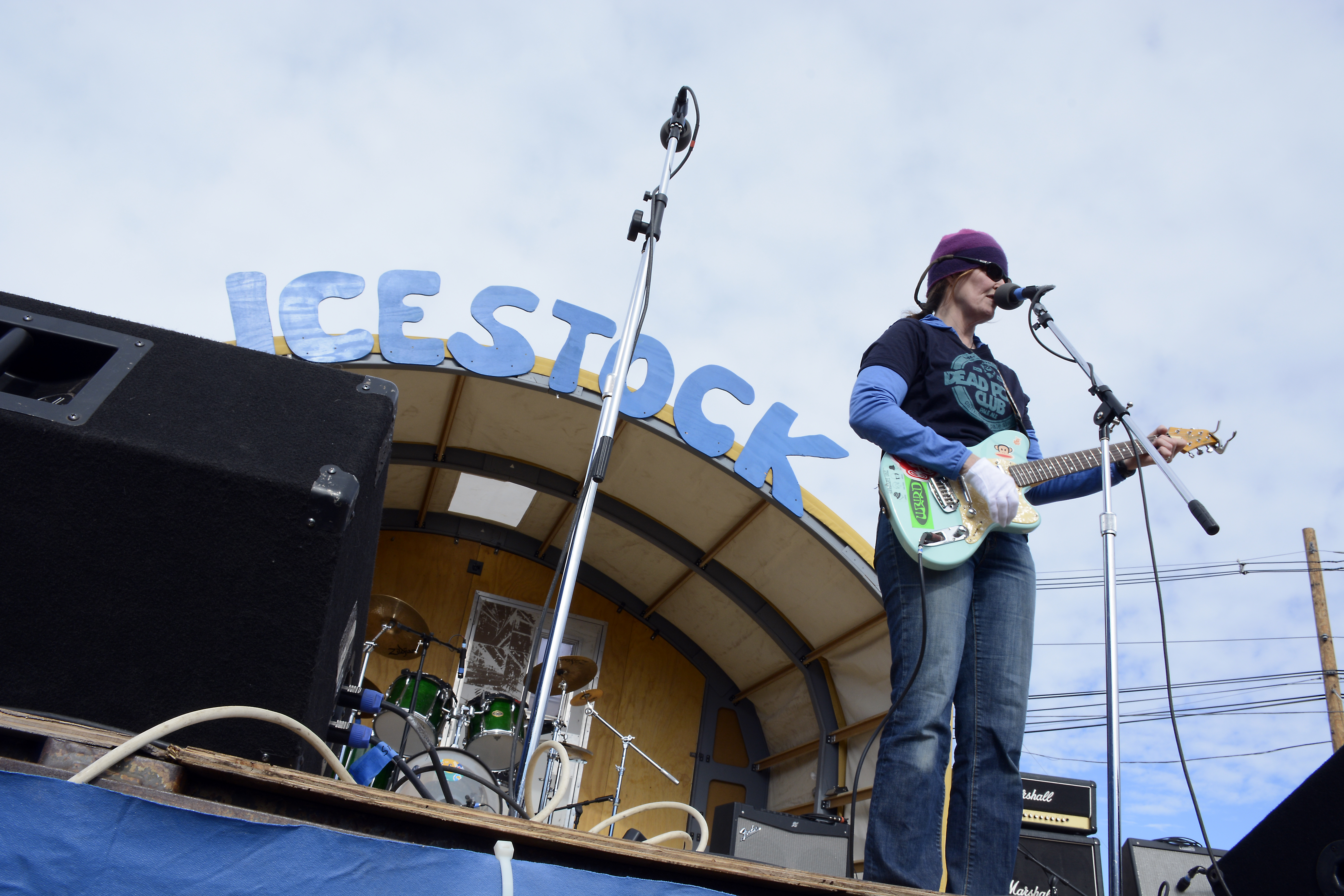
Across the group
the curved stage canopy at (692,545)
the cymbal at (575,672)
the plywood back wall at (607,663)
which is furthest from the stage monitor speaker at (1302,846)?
the plywood back wall at (607,663)

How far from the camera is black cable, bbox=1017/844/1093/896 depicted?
4715 mm

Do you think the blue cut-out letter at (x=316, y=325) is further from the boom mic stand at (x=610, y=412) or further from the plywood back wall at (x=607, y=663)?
the boom mic stand at (x=610, y=412)

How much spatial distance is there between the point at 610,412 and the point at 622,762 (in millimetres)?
5770

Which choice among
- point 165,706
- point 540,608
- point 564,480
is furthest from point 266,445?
point 540,608

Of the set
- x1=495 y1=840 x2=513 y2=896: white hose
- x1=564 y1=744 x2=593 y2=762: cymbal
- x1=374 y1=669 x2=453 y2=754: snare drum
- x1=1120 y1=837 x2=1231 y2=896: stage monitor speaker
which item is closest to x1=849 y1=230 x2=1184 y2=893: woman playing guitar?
x1=495 y1=840 x2=513 y2=896: white hose

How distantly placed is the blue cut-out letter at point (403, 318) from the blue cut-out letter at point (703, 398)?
64.5 inches

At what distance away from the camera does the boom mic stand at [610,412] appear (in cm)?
196

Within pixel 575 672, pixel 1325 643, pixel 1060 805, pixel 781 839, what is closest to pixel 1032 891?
pixel 1060 805

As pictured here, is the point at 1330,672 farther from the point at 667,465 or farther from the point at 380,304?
the point at 380,304

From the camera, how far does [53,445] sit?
1.10 metres

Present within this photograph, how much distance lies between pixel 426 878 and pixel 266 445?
2.05 ft

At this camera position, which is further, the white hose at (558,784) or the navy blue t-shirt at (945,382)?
the navy blue t-shirt at (945,382)

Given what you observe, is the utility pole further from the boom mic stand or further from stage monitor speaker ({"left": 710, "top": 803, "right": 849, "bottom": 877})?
the boom mic stand

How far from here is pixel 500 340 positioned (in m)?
5.60
